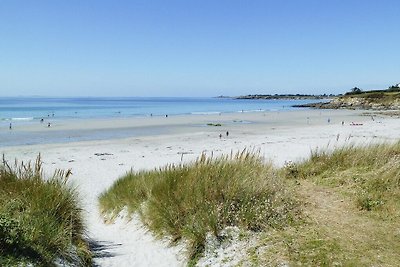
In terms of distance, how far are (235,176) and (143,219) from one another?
210 cm

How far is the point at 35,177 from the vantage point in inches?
247

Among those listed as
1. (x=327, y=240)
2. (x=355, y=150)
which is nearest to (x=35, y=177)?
(x=327, y=240)

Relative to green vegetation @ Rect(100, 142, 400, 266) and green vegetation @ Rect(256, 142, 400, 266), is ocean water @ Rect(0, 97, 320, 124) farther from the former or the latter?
green vegetation @ Rect(256, 142, 400, 266)

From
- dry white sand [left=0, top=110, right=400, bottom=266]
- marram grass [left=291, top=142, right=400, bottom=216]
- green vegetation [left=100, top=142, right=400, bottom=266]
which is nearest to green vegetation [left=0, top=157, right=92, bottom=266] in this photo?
dry white sand [left=0, top=110, right=400, bottom=266]

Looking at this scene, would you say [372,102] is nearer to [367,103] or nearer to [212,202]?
[367,103]

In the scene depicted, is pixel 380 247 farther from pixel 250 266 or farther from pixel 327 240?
pixel 250 266

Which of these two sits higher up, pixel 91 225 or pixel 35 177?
pixel 35 177

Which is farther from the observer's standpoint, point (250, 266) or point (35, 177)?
point (35, 177)

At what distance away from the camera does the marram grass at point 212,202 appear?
243 inches

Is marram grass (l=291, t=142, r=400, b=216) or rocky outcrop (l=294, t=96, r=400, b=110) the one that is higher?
marram grass (l=291, t=142, r=400, b=216)

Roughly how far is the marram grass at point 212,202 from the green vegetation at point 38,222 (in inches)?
59.4

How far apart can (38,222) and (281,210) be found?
156 inches

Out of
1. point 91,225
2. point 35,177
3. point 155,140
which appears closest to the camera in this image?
point 35,177

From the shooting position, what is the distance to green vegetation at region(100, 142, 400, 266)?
5285 millimetres
